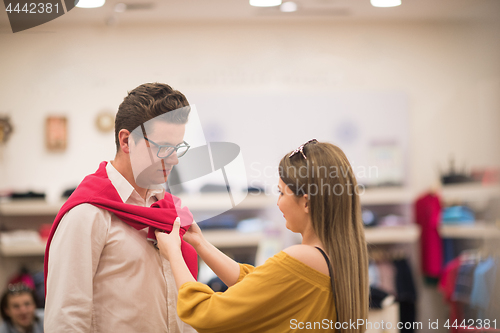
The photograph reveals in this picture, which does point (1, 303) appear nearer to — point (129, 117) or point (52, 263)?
point (52, 263)

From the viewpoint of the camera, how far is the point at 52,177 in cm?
312

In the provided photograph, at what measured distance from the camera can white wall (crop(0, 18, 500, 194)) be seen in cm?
287

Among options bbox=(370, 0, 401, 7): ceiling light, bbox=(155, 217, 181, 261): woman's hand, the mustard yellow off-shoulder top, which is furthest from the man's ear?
bbox=(370, 0, 401, 7): ceiling light

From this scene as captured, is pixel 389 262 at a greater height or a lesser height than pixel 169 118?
lesser

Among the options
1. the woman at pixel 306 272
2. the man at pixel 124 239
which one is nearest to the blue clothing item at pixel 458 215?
the woman at pixel 306 272

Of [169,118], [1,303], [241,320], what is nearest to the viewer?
[241,320]

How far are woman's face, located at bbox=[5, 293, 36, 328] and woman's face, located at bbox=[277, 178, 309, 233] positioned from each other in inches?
93.7

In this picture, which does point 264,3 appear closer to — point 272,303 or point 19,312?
point 272,303

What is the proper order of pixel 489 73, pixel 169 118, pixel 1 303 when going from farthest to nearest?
pixel 489 73 → pixel 1 303 → pixel 169 118

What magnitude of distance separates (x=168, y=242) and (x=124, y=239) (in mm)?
130

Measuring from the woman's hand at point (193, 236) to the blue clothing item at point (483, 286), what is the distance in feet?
9.02

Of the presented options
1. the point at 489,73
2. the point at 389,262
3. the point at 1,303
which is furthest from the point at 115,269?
the point at 489,73

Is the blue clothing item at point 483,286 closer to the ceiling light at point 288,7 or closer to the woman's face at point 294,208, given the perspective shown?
the ceiling light at point 288,7

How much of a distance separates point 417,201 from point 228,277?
2858 mm
